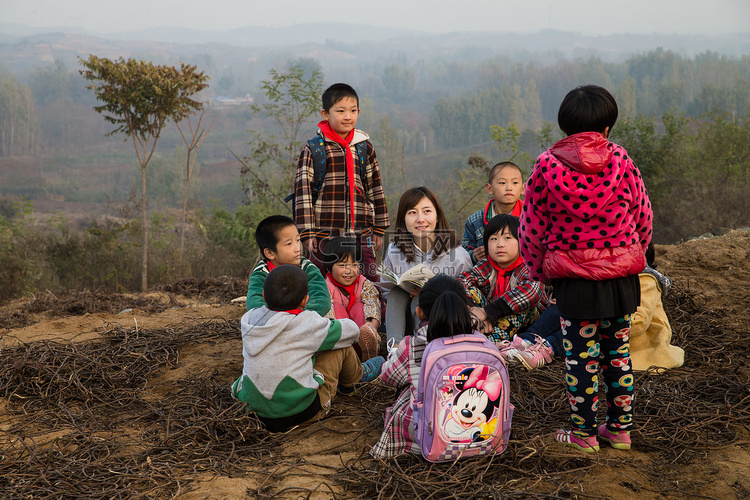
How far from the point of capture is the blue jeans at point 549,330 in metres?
3.71

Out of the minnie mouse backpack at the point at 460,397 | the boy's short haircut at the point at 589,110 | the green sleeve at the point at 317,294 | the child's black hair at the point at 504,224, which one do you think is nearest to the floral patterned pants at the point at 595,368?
the minnie mouse backpack at the point at 460,397

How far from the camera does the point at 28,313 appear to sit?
5.75 metres

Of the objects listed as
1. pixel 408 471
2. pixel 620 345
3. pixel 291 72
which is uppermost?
pixel 291 72

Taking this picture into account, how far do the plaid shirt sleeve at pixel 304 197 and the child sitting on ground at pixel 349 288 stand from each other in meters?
0.22

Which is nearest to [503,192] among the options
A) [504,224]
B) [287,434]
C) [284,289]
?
[504,224]

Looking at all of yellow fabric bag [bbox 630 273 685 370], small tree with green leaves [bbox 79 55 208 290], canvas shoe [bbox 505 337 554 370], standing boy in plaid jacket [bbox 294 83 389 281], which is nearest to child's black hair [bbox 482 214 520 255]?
canvas shoe [bbox 505 337 554 370]

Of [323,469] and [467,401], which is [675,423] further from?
[323,469]

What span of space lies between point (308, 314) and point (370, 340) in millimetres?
965

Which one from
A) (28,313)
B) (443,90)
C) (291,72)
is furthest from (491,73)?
(28,313)

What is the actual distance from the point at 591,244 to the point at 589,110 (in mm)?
576

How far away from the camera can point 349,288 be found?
401 centimetres

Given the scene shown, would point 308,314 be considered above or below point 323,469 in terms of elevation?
above

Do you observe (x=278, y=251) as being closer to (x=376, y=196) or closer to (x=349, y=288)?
(x=349, y=288)

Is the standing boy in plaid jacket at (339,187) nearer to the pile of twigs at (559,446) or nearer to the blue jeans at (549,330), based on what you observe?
the blue jeans at (549,330)
